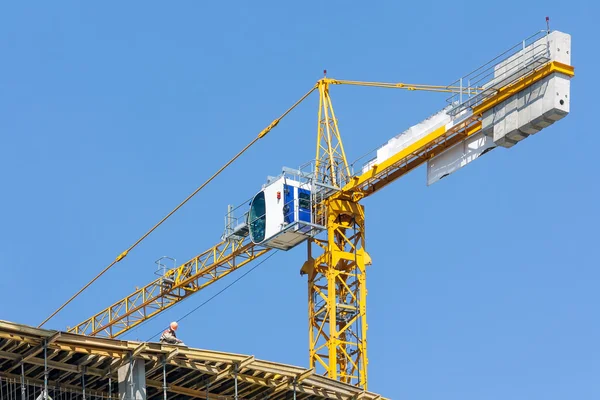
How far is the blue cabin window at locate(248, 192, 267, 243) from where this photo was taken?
95.0 meters

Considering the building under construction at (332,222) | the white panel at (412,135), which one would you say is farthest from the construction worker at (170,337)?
the white panel at (412,135)

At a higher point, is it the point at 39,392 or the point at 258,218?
the point at 258,218

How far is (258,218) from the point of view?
9550 cm

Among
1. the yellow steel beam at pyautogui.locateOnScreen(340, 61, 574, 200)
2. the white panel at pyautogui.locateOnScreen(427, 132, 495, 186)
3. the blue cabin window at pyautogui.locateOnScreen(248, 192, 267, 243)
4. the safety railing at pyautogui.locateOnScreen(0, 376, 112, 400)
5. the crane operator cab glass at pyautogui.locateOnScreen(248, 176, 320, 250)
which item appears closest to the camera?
the safety railing at pyautogui.locateOnScreen(0, 376, 112, 400)

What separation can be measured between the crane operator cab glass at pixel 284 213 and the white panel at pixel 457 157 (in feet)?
25.1

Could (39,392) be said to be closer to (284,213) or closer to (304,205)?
(284,213)

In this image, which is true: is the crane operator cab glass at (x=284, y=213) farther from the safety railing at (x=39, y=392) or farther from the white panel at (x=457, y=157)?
the safety railing at (x=39, y=392)

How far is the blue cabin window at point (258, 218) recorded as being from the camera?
95000 millimetres

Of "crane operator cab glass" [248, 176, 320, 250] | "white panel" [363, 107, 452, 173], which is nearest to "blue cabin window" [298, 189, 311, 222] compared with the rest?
"crane operator cab glass" [248, 176, 320, 250]

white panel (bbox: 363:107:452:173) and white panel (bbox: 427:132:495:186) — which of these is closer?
white panel (bbox: 427:132:495:186)

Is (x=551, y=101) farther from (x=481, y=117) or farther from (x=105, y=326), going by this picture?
(x=105, y=326)

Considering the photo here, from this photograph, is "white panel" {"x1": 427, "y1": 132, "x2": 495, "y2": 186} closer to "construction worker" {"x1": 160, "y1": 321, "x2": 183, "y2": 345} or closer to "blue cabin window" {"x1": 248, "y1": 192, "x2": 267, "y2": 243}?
"blue cabin window" {"x1": 248, "y1": 192, "x2": 267, "y2": 243}

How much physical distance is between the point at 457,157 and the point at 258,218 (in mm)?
12664

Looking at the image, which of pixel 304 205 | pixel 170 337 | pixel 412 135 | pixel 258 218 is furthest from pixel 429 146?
pixel 170 337
